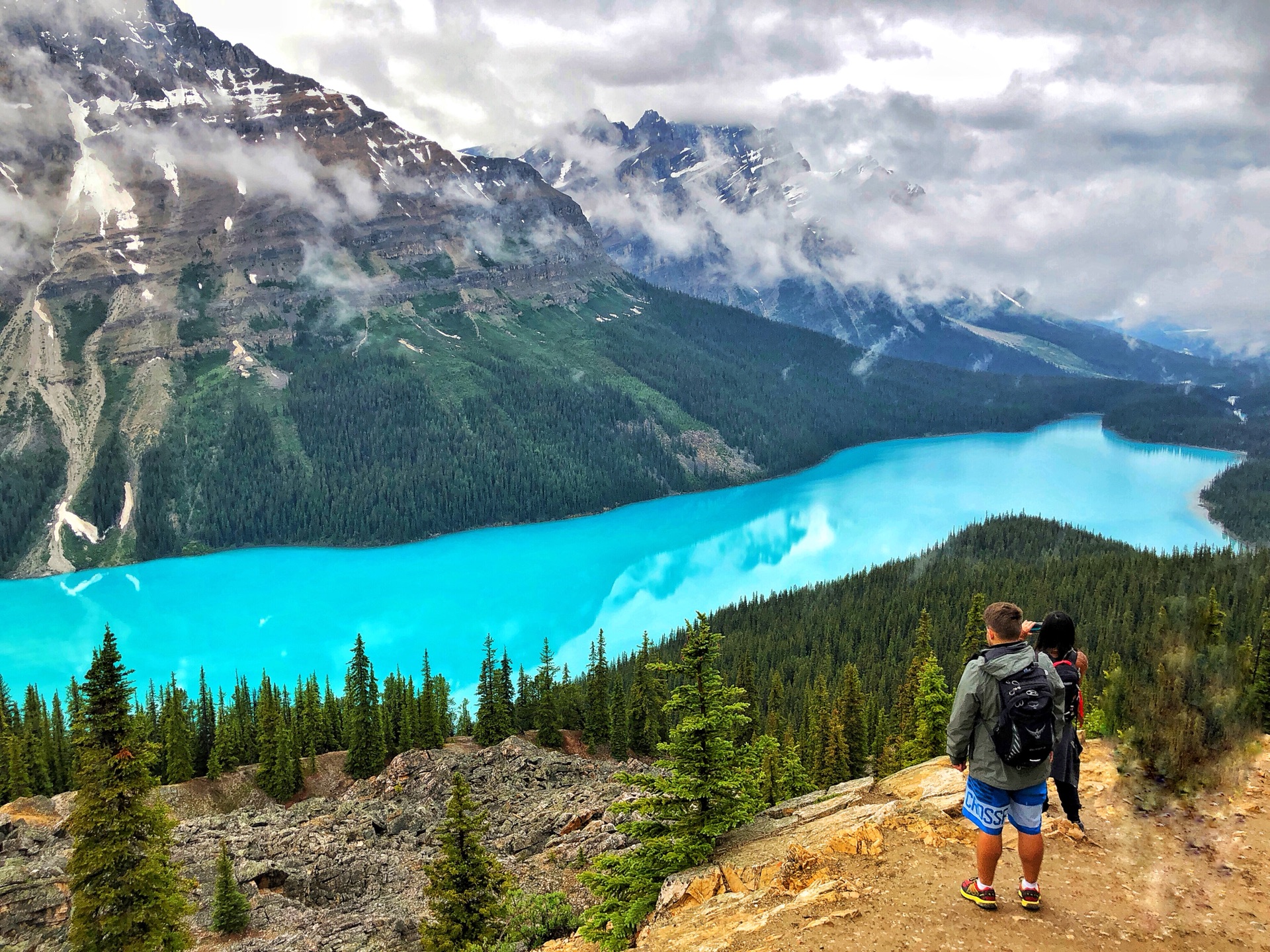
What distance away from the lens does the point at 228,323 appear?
198625 millimetres

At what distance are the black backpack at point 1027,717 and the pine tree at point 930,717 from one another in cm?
2143

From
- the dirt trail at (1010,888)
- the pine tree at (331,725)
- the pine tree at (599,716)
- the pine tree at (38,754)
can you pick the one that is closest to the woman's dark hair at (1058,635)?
the dirt trail at (1010,888)

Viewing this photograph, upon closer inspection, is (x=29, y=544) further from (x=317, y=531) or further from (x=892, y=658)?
(x=892, y=658)

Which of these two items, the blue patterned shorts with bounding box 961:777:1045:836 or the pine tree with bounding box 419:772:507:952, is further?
the pine tree with bounding box 419:772:507:952

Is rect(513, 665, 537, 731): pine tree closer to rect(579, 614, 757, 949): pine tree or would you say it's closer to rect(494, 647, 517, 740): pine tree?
rect(494, 647, 517, 740): pine tree

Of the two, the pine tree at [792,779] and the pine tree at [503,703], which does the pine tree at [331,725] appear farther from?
the pine tree at [792,779]

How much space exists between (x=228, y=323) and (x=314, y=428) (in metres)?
47.4

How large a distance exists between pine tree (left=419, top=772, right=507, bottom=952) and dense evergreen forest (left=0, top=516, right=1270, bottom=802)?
6.87 metres

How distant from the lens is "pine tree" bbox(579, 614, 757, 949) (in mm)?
15625

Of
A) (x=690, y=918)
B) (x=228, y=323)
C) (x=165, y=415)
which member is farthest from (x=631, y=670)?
→ (x=228, y=323)

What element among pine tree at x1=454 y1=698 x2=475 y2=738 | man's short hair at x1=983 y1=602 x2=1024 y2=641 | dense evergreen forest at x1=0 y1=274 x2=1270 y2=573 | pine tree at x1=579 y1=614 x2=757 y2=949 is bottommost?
pine tree at x1=454 y1=698 x2=475 y2=738

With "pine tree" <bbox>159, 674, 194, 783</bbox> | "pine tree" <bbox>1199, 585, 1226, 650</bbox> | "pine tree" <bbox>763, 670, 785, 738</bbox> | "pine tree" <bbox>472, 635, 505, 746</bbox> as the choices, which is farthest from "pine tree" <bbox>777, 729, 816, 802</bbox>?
"pine tree" <bbox>159, 674, 194, 783</bbox>

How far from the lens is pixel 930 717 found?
2989 centimetres

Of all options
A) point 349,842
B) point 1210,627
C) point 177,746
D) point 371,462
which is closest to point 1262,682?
point 1210,627
